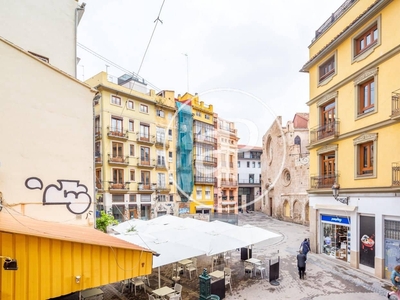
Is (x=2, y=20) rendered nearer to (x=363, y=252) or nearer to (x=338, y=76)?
(x=338, y=76)

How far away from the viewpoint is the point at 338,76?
1555cm

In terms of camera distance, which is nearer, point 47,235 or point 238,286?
point 47,235

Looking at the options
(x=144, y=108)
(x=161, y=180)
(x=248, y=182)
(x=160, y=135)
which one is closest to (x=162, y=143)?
(x=160, y=135)

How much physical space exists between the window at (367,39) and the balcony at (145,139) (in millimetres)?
22892

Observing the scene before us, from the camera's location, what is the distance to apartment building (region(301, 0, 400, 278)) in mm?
11922

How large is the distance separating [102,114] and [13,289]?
24.9 m

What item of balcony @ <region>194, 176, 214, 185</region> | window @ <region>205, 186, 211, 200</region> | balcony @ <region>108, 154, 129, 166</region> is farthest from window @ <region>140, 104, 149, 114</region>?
window @ <region>205, 186, 211, 200</region>

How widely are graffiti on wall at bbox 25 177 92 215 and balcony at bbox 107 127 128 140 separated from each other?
21.1 m

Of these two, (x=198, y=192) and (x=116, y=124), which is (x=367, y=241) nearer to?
(x=116, y=124)

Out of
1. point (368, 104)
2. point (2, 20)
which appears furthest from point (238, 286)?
point (2, 20)

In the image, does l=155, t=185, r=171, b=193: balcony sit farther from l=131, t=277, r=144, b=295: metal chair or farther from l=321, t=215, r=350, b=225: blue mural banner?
l=131, t=277, r=144, b=295: metal chair

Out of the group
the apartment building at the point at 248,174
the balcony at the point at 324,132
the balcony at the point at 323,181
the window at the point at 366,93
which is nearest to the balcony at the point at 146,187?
the balcony at the point at 323,181

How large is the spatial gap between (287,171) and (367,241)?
2569 centimetres

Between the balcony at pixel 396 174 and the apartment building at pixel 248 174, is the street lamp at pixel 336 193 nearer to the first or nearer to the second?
the balcony at pixel 396 174
